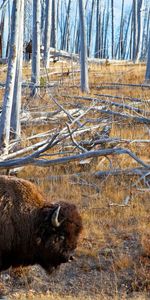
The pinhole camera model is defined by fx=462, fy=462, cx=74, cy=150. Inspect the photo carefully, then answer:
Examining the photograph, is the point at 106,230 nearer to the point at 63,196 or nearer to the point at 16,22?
the point at 63,196

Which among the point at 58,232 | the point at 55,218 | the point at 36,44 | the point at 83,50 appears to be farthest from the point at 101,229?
the point at 83,50

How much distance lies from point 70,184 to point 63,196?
0.38m

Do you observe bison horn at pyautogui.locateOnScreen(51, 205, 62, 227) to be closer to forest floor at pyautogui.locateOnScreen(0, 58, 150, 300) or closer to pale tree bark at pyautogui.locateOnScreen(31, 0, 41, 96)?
forest floor at pyautogui.locateOnScreen(0, 58, 150, 300)

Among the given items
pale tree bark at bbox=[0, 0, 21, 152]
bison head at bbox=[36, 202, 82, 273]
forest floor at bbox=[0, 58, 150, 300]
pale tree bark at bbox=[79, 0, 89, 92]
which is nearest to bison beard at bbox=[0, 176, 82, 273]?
bison head at bbox=[36, 202, 82, 273]

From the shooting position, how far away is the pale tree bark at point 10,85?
7445 millimetres

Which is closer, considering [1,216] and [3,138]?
[1,216]

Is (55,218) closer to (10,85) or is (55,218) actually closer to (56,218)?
(56,218)

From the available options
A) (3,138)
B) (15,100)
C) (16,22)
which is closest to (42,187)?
(3,138)

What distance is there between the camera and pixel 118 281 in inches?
209

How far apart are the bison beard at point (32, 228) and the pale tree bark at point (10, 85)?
280 centimetres

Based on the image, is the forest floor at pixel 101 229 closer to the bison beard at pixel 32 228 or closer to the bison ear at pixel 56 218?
the bison beard at pixel 32 228

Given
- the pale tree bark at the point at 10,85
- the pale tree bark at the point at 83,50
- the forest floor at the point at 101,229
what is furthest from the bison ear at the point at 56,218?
the pale tree bark at the point at 83,50

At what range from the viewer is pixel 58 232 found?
4496mm

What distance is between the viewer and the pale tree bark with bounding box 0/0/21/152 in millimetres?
7445
